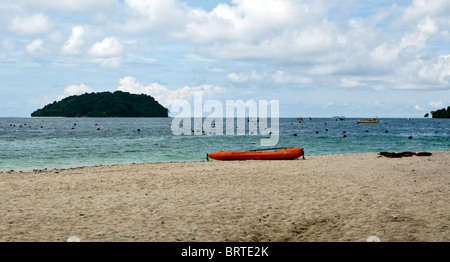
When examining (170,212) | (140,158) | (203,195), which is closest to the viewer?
(170,212)

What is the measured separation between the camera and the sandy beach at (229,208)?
25.6 ft

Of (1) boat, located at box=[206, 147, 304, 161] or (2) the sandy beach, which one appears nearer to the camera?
(2) the sandy beach

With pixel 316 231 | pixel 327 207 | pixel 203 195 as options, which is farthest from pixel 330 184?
pixel 316 231

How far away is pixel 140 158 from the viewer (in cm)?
2945

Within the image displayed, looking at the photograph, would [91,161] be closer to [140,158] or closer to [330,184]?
[140,158]

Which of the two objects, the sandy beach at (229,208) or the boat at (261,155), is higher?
the boat at (261,155)

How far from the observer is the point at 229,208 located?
10.0 meters

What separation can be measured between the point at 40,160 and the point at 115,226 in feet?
73.2

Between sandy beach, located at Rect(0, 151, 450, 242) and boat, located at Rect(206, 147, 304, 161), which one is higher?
boat, located at Rect(206, 147, 304, 161)

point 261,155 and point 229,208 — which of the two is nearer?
point 229,208

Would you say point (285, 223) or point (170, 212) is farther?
point (170, 212)

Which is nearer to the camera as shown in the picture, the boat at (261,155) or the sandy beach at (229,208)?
the sandy beach at (229,208)

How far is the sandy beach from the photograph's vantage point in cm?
779

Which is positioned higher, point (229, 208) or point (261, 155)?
point (261, 155)
